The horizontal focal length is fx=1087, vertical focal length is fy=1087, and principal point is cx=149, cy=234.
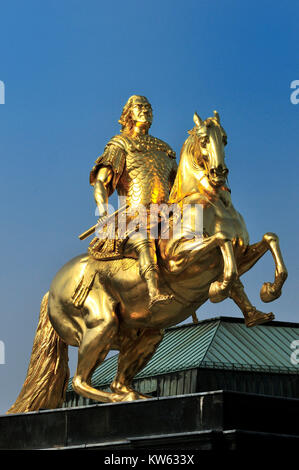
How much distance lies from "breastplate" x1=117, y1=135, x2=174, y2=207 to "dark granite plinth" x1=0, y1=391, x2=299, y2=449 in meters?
2.47

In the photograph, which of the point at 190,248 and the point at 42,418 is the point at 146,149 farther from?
the point at 42,418

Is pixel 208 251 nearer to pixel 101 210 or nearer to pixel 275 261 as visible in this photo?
pixel 275 261

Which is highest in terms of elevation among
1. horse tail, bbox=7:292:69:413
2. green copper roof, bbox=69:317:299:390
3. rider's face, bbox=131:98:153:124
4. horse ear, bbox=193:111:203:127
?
green copper roof, bbox=69:317:299:390

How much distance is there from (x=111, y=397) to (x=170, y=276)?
1482mm

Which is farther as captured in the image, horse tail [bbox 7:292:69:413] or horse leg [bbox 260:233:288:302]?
horse tail [bbox 7:292:69:413]

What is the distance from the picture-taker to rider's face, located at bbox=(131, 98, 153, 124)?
12.5 metres

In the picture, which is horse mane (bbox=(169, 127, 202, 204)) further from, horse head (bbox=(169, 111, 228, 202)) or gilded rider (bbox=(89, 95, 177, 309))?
gilded rider (bbox=(89, 95, 177, 309))

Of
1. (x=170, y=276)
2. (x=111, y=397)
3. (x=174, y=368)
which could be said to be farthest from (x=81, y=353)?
(x=174, y=368)

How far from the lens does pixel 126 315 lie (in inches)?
467

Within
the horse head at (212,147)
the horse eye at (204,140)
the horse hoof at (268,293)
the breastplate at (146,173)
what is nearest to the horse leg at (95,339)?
the breastplate at (146,173)

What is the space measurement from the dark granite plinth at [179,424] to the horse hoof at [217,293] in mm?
1120

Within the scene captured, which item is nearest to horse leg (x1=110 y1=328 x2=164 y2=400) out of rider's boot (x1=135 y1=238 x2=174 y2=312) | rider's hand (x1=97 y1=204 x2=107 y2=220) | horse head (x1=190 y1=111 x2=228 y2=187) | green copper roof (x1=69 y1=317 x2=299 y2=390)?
rider's boot (x1=135 y1=238 x2=174 y2=312)

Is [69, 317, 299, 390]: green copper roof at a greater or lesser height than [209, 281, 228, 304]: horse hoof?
greater

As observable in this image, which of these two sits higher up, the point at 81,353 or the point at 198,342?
the point at 198,342
